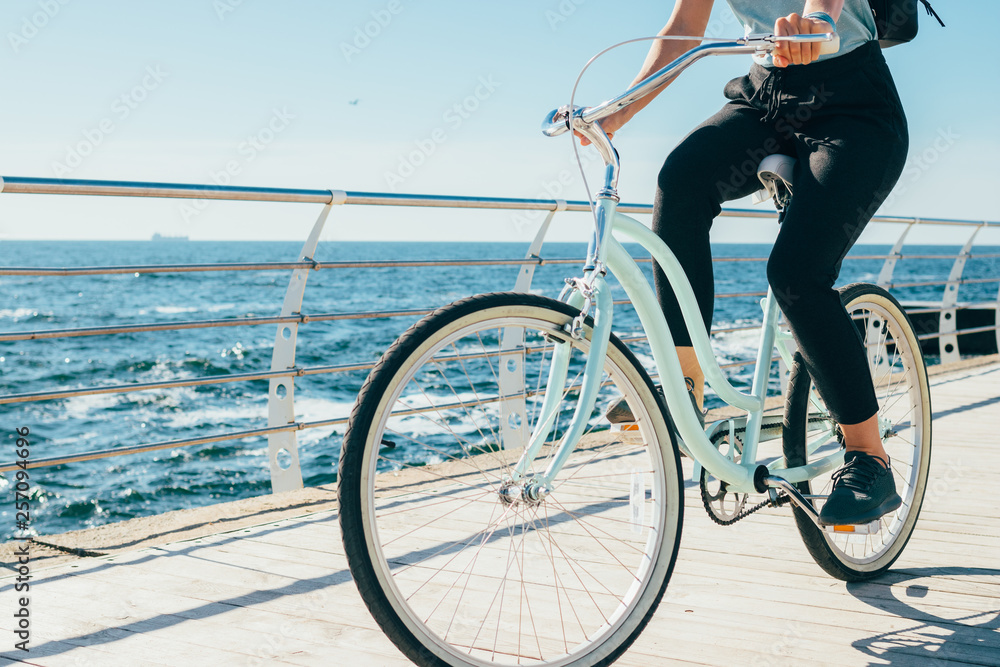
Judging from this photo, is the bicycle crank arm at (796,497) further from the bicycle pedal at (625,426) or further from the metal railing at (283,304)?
the metal railing at (283,304)

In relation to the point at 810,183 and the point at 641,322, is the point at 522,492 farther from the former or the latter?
the point at 810,183

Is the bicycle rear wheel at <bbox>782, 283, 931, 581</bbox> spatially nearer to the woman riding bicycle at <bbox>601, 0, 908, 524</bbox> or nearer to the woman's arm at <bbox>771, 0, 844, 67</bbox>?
the woman riding bicycle at <bbox>601, 0, 908, 524</bbox>

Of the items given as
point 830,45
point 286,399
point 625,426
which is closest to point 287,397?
point 286,399

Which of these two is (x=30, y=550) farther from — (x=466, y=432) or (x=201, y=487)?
(x=201, y=487)

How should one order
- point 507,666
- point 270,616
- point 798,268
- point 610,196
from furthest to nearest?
point 270,616 < point 798,268 < point 610,196 < point 507,666

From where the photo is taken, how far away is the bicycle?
3.95 ft

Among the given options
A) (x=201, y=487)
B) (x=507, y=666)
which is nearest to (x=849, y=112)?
(x=507, y=666)

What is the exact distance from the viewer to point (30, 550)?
2119mm

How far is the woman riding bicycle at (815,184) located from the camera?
1.56 meters

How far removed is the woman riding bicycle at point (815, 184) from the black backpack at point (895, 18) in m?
0.03

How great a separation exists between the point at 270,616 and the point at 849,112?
5.01 feet

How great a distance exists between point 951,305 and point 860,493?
16.5 ft

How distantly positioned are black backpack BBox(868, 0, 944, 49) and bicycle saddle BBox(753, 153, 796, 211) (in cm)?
31

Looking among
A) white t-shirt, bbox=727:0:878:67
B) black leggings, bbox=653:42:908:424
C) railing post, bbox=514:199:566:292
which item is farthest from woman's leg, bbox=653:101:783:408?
railing post, bbox=514:199:566:292
